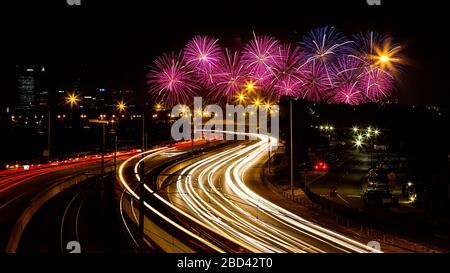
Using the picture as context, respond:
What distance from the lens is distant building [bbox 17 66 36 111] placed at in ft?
409

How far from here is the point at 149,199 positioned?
20719 millimetres

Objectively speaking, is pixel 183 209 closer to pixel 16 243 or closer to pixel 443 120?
pixel 16 243

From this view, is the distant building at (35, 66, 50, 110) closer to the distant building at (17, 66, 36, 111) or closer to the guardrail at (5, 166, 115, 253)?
the distant building at (17, 66, 36, 111)

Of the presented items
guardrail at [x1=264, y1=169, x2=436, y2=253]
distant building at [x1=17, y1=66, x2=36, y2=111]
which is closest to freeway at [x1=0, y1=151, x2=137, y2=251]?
guardrail at [x1=264, y1=169, x2=436, y2=253]

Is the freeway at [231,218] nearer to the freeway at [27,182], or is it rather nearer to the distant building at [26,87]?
the freeway at [27,182]

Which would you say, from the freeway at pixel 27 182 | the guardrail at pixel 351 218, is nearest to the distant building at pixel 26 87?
the freeway at pixel 27 182

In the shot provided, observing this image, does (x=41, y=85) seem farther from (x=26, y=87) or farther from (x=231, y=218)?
(x=231, y=218)

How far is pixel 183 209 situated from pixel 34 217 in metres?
5.88

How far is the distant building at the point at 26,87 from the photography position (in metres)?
125

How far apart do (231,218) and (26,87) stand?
12638 cm

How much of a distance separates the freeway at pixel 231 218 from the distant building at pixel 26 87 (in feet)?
346

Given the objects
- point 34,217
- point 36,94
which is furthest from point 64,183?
point 36,94

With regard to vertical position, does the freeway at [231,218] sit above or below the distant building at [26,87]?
below

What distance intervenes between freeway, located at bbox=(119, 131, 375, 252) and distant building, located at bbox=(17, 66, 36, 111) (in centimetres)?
10532
